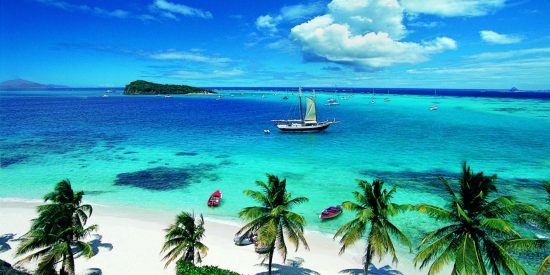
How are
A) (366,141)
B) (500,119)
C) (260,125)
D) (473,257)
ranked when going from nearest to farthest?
(473,257)
(366,141)
(260,125)
(500,119)

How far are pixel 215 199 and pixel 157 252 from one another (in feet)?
43.7

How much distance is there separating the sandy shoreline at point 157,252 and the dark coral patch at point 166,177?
11.9 meters

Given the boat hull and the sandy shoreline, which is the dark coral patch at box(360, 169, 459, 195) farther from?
the boat hull

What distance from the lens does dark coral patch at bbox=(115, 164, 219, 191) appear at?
51.5 meters

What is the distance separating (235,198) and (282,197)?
24000mm

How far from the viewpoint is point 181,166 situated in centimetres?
6284

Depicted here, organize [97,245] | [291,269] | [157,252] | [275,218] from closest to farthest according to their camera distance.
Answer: [275,218]
[291,269]
[157,252]
[97,245]

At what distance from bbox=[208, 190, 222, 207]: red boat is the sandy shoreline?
347cm

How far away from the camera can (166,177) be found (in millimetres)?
55688

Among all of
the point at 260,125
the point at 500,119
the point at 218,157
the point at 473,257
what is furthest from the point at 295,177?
the point at 500,119

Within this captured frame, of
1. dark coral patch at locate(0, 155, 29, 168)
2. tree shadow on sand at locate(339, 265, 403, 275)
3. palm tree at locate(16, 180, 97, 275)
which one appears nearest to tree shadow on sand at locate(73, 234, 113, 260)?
palm tree at locate(16, 180, 97, 275)

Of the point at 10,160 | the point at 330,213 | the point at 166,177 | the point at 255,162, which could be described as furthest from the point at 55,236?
the point at 10,160

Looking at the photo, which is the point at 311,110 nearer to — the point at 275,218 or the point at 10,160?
the point at 10,160

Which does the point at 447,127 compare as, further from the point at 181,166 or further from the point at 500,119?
the point at 181,166
